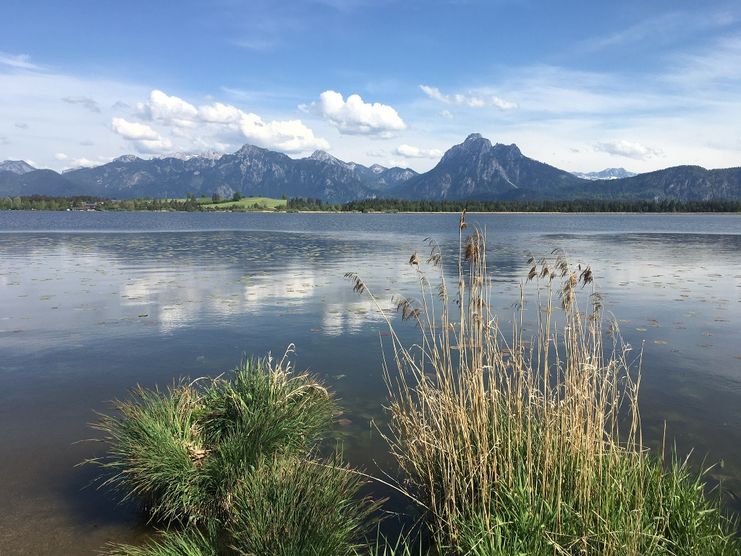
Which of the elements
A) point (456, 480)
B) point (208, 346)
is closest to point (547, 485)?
point (456, 480)

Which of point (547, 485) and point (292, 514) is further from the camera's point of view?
point (547, 485)

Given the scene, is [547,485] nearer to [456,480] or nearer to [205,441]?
[456,480]

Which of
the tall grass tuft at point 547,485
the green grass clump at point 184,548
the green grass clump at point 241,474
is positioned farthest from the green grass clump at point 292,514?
the tall grass tuft at point 547,485

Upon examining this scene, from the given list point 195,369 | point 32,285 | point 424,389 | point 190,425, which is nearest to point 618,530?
point 424,389

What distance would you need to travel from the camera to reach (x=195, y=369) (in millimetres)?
12766

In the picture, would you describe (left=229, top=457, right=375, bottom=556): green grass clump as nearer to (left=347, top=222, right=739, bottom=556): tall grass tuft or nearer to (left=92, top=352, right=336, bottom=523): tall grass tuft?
(left=92, top=352, right=336, bottom=523): tall grass tuft

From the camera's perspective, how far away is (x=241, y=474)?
657cm

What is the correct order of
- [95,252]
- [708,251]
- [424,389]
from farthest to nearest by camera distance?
[708,251] → [95,252] → [424,389]

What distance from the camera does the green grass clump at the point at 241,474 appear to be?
213 inches

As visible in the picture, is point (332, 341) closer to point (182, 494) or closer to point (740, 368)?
point (182, 494)

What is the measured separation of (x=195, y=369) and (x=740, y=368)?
43.4 ft

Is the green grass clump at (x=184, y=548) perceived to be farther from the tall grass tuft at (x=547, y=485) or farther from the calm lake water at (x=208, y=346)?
the tall grass tuft at (x=547, y=485)

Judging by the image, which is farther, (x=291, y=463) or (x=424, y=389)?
(x=424, y=389)

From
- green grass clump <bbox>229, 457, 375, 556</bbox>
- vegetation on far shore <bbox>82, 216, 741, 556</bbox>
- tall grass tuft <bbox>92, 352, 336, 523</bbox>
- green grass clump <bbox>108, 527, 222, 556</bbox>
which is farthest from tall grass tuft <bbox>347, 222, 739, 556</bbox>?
green grass clump <bbox>108, 527, 222, 556</bbox>
